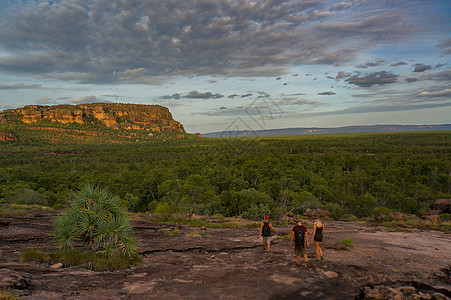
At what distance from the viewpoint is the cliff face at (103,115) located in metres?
138

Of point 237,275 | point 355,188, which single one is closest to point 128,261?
point 237,275

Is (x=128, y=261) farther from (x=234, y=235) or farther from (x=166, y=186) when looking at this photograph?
(x=166, y=186)

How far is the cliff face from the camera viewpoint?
454 feet

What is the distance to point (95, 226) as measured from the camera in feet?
29.1

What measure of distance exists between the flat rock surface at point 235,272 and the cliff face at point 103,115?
15256cm

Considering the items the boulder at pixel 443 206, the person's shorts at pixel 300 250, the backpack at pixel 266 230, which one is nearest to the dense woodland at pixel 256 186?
the boulder at pixel 443 206

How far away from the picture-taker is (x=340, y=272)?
8.44 meters

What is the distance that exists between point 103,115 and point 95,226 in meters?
173

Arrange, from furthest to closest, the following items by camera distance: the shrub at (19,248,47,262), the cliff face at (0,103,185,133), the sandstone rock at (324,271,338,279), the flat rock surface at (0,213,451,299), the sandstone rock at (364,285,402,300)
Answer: the cliff face at (0,103,185,133) < the shrub at (19,248,47,262) < the sandstone rock at (324,271,338,279) < the flat rock surface at (0,213,451,299) < the sandstone rock at (364,285,402,300)

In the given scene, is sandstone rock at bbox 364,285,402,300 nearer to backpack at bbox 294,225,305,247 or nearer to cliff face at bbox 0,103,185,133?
backpack at bbox 294,225,305,247

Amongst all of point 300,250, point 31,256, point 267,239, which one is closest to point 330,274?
point 300,250

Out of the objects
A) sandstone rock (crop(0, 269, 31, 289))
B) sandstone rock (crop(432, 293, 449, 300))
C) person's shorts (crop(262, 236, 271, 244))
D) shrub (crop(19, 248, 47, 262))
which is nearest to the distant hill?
shrub (crop(19, 248, 47, 262))

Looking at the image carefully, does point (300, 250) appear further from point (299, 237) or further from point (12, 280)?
point (12, 280)

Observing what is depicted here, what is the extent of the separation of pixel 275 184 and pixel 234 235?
89.8 feet
